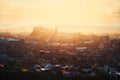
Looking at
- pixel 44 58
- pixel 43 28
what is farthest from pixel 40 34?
pixel 44 58

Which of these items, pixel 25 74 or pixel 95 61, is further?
pixel 95 61

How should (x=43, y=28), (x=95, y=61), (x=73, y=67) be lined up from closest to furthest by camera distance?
(x=73, y=67) → (x=95, y=61) → (x=43, y=28)

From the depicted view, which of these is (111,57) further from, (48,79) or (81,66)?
(48,79)

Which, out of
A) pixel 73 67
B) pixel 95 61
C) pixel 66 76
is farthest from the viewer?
pixel 95 61

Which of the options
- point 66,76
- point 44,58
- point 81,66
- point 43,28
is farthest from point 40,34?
point 66,76

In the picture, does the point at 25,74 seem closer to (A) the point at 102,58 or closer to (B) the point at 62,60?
(B) the point at 62,60

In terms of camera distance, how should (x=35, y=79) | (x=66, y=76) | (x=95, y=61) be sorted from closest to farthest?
(x=35, y=79) → (x=66, y=76) → (x=95, y=61)

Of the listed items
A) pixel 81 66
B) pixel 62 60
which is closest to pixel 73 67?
pixel 81 66

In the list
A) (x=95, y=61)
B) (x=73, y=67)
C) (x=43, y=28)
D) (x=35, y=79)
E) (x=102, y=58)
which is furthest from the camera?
(x=43, y=28)

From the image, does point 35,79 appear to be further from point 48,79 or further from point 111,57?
point 111,57
